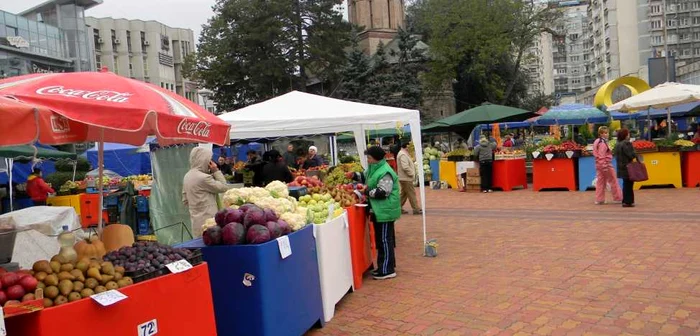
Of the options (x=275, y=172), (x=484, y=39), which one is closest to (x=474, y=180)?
(x=275, y=172)

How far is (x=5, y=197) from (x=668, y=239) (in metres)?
16.4

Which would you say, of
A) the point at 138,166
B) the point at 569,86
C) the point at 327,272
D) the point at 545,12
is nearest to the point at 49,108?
the point at 327,272

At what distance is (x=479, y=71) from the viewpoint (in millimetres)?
48000

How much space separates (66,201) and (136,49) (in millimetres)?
70066

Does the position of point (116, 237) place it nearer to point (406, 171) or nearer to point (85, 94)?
point (85, 94)

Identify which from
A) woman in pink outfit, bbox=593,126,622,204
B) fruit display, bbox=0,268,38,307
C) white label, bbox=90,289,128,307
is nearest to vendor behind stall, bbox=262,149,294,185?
white label, bbox=90,289,128,307

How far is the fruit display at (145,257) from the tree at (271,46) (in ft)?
128

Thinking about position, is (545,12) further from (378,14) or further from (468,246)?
(468,246)

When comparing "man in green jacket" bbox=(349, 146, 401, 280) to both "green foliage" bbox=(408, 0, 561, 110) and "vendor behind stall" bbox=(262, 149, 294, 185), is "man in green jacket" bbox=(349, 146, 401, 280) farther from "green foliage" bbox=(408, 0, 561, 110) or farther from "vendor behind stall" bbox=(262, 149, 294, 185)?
"green foliage" bbox=(408, 0, 561, 110)

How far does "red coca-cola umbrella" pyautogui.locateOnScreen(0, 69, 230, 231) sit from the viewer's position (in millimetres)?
3334

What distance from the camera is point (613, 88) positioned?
19.6 metres

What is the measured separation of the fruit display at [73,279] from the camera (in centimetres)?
320

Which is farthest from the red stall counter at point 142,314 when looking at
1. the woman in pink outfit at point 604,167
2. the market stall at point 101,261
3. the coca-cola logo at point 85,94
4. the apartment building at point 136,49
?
the apartment building at point 136,49

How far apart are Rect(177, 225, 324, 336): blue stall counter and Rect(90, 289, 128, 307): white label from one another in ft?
4.04
